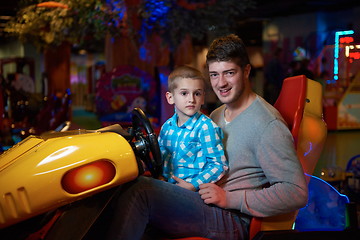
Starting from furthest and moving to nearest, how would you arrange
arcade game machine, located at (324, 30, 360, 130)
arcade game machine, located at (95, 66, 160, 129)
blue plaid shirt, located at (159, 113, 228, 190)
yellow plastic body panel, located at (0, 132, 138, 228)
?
arcade game machine, located at (324, 30, 360, 130) < arcade game machine, located at (95, 66, 160, 129) < blue plaid shirt, located at (159, 113, 228, 190) < yellow plastic body panel, located at (0, 132, 138, 228)

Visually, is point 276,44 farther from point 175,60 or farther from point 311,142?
point 311,142

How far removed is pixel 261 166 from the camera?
1.66 metres

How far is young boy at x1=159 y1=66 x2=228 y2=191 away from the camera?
176 centimetres

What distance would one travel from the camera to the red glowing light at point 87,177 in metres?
1.40

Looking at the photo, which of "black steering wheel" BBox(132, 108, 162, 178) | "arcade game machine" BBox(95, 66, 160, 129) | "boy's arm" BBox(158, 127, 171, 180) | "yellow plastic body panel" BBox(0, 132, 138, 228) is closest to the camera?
"yellow plastic body panel" BBox(0, 132, 138, 228)

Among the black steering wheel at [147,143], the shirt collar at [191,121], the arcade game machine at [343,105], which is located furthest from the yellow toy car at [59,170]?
the arcade game machine at [343,105]

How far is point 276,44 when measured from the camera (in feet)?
40.4

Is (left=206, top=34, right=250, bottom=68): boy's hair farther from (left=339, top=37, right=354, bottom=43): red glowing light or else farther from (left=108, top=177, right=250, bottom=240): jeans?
(left=108, top=177, right=250, bottom=240): jeans

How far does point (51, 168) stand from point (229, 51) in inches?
33.0

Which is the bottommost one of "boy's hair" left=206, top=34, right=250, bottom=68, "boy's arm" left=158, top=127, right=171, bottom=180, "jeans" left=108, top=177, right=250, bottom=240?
"jeans" left=108, top=177, right=250, bottom=240

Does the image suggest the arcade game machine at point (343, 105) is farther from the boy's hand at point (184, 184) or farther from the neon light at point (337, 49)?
the boy's hand at point (184, 184)

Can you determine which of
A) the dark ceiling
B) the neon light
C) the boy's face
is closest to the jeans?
the boy's face

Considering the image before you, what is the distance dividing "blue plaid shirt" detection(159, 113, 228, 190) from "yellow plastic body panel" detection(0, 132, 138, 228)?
1.20ft

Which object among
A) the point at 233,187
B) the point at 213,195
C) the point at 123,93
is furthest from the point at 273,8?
the point at 213,195
